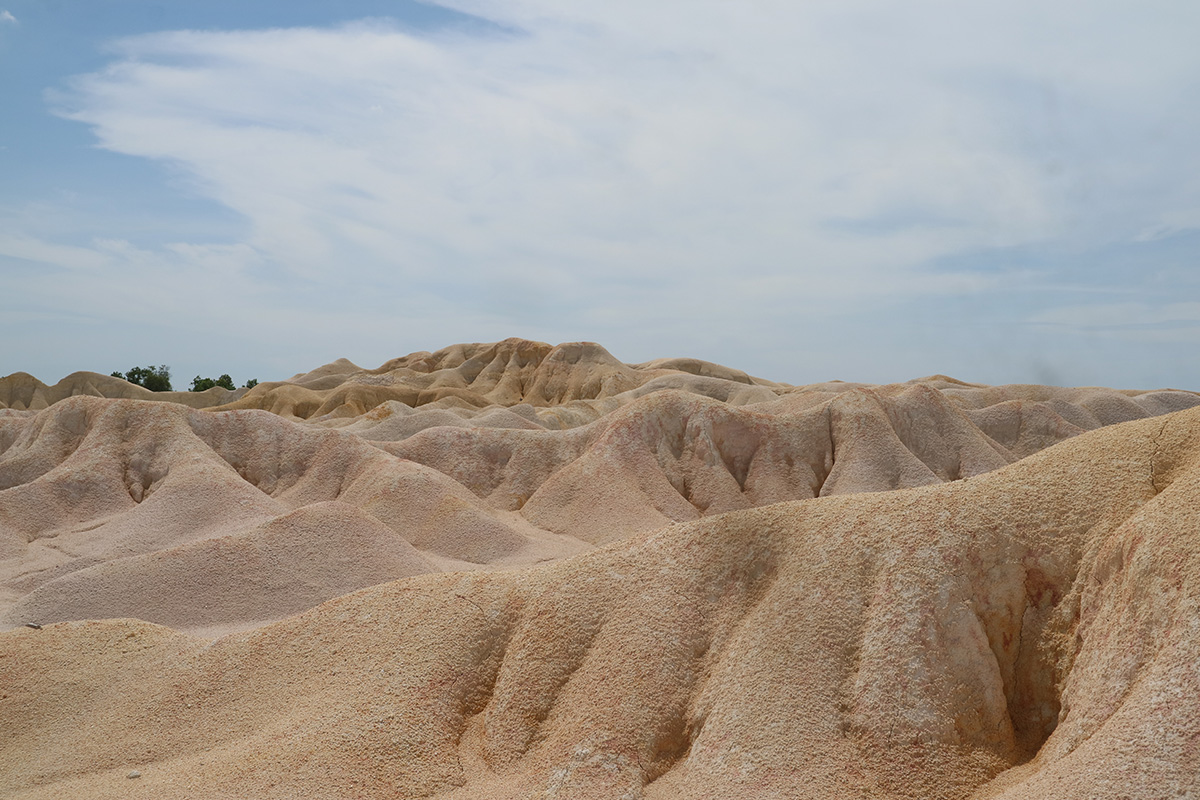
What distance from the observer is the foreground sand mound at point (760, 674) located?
6875mm

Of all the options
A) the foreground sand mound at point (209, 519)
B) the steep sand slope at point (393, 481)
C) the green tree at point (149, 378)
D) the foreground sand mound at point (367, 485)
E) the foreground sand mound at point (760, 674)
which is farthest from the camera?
the green tree at point (149, 378)

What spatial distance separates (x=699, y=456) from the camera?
3172 cm

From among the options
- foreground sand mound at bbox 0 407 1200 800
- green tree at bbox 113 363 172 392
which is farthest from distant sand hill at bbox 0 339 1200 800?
green tree at bbox 113 363 172 392

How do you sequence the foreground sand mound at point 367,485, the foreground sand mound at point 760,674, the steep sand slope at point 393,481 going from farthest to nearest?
1. the steep sand slope at point 393,481
2. the foreground sand mound at point 367,485
3. the foreground sand mound at point 760,674

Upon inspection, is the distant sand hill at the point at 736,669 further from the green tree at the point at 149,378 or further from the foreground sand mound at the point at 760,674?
the green tree at the point at 149,378

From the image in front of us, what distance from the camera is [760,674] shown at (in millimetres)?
8148

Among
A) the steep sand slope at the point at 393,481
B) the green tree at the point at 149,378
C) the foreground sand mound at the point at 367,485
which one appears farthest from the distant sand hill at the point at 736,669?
the green tree at the point at 149,378

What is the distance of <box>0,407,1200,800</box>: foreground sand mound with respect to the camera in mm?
6875

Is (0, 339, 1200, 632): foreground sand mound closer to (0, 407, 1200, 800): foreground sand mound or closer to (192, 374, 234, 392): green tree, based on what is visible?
(0, 407, 1200, 800): foreground sand mound

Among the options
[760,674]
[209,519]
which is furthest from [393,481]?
[760,674]

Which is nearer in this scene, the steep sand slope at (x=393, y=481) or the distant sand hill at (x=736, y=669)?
the distant sand hill at (x=736, y=669)

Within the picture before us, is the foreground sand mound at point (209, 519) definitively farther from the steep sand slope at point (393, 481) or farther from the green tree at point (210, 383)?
the green tree at point (210, 383)

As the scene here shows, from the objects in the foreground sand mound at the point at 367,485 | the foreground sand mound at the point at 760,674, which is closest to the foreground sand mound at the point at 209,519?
the foreground sand mound at the point at 367,485

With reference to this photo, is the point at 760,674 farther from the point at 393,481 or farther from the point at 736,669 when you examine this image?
the point at 393,481
